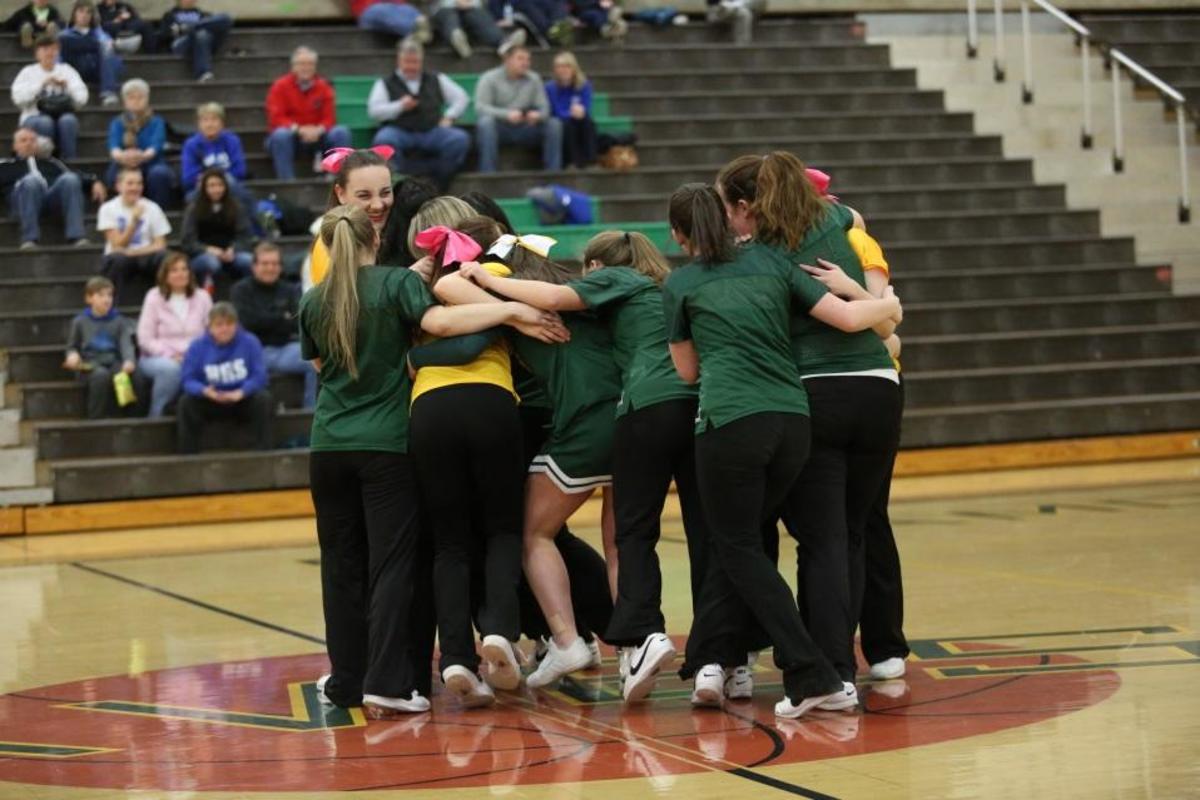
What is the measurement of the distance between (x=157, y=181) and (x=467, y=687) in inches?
387

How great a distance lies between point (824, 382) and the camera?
6191 millimetres

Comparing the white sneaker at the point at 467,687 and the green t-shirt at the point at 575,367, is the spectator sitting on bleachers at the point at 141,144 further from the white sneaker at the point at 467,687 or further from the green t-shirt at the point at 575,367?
the white sneaker at the point at 467,687

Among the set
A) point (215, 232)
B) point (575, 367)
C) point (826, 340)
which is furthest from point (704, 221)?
point (215, 232)

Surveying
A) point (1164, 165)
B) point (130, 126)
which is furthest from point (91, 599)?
point (1164, 165)

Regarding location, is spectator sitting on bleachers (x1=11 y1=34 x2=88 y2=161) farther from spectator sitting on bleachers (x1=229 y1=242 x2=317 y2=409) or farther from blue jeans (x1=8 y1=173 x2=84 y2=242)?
spectator sitting on bleachers (x1=229 y1=242 x2=317 y2=409)

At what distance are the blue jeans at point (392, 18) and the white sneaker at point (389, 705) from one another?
12410mm

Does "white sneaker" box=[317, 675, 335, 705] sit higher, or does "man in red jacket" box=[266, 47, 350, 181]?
"man in red jacket" box=[266, 47, 350, 181]

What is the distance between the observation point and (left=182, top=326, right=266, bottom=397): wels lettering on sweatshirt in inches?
519

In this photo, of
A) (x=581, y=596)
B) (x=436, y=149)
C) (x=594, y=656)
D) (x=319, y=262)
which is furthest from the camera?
(x=436, y=149)

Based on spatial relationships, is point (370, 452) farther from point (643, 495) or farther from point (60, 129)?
point (60, 129)

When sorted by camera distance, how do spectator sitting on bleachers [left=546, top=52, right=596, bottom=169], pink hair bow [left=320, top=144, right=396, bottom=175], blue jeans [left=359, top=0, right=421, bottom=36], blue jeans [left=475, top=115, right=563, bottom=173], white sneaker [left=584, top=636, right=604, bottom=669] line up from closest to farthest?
white sneaker [left=584, top=636, right=604, bottom=669] → pink hair bow [left=320, top=144, right=396, bottom=175] → blue jeans [left=475, top=115, right=563, bottom=173] → spectator sitting on bleachers [left=546, top=52, right=596, bottom=169] → blue jeans [left=359, top=0, right=421, bottom=36]

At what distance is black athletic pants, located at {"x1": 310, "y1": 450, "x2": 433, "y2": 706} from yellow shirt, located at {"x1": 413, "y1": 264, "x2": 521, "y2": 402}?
0.84ft

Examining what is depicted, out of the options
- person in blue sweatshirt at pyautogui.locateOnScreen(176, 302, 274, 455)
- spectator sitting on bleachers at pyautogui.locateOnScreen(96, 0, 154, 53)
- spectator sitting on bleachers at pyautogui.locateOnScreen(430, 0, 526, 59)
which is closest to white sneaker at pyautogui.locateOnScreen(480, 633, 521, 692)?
person in blue sweatshirt at pyautogui.locateOnScreen(176, 302, 274, 455)

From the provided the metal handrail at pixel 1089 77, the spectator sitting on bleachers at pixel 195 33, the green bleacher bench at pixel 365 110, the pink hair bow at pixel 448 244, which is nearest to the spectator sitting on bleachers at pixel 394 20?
the green bleacher bench at pixel 365 110
